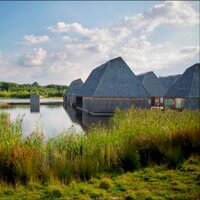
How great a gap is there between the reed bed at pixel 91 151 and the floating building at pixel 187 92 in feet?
61.1

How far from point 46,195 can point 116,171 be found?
2045 millimetres

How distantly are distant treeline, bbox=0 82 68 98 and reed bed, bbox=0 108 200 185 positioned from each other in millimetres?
71382

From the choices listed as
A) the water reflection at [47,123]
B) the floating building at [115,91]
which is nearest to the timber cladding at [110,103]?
the floating building at [115,91]

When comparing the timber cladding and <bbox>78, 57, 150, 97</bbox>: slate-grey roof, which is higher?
<bbox>78, 57, 150, 97</bbox>: slate-grey roof

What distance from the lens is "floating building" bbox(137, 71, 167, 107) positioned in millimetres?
38781

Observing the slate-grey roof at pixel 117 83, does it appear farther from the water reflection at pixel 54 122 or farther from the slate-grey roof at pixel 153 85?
the slate-grey roof at pixel 153 85

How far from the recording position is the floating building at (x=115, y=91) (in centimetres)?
2509

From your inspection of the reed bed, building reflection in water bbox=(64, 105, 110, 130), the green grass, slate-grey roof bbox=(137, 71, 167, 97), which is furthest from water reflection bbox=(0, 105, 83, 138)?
slate-grey roof bbox=(137, 71, 167, 97)

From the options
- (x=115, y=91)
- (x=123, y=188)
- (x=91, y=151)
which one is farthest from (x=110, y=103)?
(x=123, y=188)

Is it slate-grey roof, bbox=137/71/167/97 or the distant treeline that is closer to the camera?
slate-grey roof, bbox=137/71/167/97

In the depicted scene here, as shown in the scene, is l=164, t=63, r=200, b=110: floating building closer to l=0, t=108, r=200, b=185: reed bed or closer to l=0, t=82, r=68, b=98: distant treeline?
l=0, t=108, r=200, b=185: reed bed

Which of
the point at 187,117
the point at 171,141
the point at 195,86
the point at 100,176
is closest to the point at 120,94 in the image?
the point at 195,86

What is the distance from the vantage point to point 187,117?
10047mm

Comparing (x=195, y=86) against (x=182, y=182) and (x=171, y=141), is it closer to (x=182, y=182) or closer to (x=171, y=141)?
(x=171, y=141)
